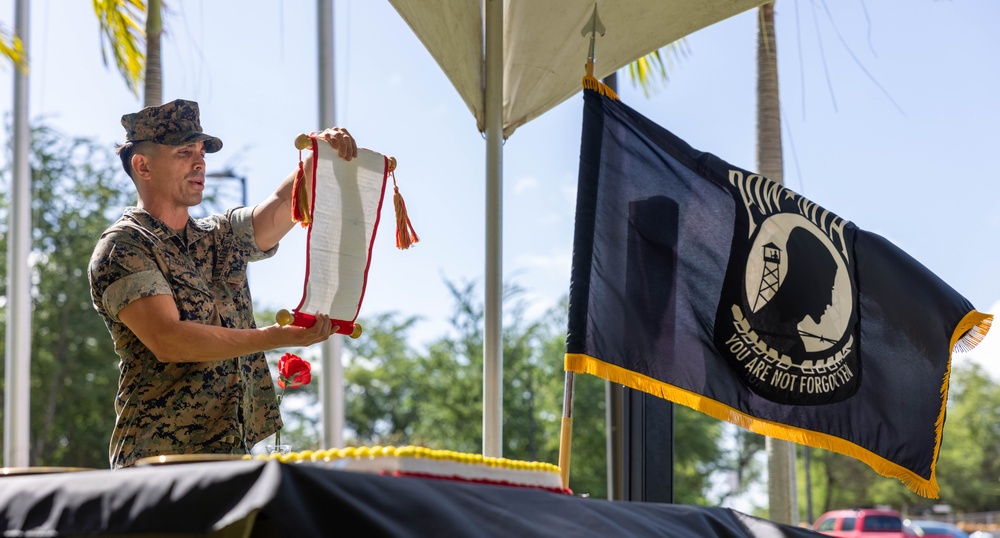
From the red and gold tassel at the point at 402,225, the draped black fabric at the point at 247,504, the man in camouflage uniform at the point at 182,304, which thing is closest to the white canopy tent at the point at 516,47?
the red and gold tassel at the point at 402,225

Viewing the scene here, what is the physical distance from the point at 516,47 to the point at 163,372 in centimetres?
203

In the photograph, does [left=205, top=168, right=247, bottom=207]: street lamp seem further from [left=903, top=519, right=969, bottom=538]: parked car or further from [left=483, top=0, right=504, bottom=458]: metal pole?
[left=903, top=519, right=969, bottom=538]: parked car

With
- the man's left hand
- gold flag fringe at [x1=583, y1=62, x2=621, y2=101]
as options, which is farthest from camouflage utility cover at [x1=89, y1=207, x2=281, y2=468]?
gold flag fringe at [x1=583, y1=62, x2=621, y2=101]

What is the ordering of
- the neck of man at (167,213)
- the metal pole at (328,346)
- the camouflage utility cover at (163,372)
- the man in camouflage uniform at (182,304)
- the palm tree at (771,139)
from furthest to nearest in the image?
the metal pole at (328,346)
the palm tree at (771,139)
the neck of man at (167,213)
the camouflage utility cover at (163,372)
the man in camouflage uniform at (182,304)

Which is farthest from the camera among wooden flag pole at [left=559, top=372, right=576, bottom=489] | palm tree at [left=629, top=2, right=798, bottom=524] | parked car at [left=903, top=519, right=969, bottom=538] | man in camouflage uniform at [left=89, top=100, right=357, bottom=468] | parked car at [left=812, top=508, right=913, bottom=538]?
parked car at [left=903, top=519, right=969, bottom=538]

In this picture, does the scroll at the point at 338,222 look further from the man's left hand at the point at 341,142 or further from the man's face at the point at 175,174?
the man's face at the point at 175,174

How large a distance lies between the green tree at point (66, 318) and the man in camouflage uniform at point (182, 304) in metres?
19.4

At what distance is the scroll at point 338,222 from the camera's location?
2.20 meters

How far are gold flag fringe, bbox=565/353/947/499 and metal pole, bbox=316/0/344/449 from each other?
192 inches

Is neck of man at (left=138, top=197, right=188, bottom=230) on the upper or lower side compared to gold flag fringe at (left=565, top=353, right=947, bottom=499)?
upper

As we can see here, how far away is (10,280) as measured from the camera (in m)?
9.16

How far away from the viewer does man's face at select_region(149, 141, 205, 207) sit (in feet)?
7.89

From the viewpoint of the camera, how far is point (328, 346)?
324 inches

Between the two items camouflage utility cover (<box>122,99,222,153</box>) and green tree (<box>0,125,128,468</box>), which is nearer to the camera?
camouflage utility cover (<box>122,99,222,153</box>)
